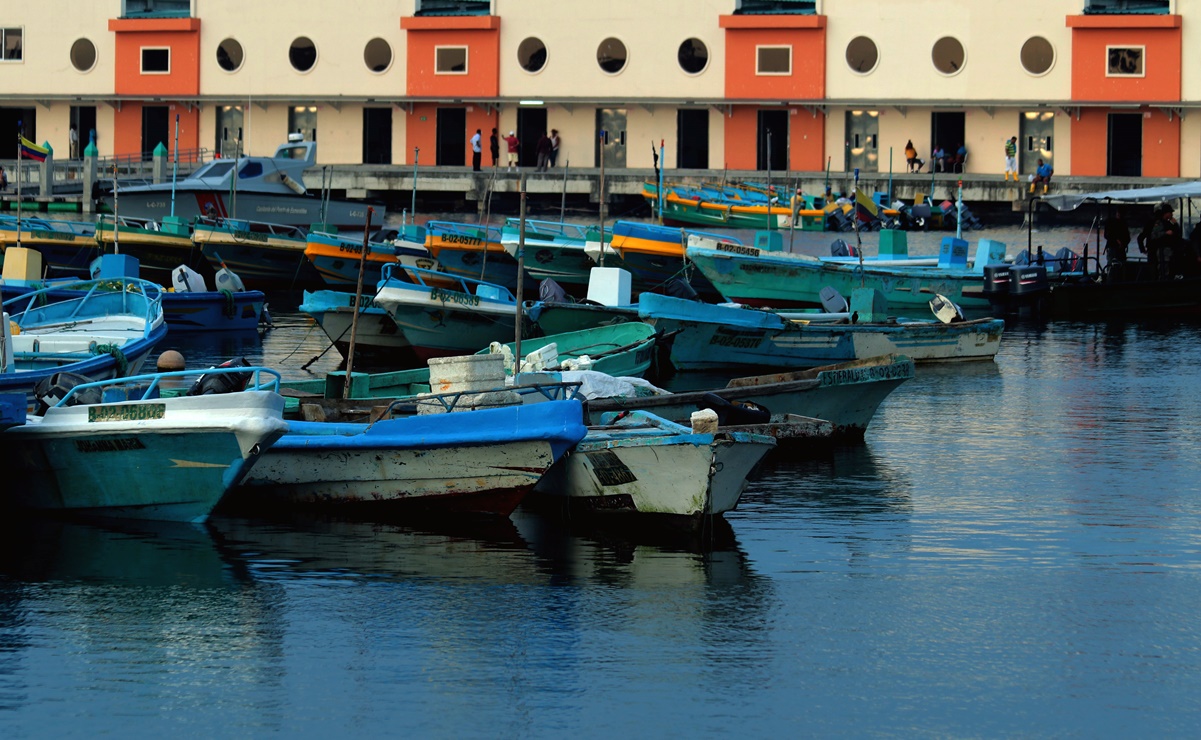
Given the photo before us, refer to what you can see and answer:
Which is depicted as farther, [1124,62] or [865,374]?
[1124,62]

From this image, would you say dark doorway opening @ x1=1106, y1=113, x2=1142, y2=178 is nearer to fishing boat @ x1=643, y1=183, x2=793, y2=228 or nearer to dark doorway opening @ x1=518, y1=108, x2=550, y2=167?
fishing boat @ x1=643, y1=183, x2=793, y2=228

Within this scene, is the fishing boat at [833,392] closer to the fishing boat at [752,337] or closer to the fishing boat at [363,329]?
the fishing boat at [752,337]

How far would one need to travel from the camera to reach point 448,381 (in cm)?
1568

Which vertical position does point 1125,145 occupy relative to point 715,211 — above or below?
above

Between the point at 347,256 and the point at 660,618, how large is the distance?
77.5 ft

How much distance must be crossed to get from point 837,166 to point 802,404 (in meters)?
40.7

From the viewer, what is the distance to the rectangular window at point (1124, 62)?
177 feet

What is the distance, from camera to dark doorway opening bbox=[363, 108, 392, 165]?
61188mm

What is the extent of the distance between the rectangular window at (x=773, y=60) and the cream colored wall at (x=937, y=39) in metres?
1.27

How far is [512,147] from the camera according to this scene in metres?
58.3

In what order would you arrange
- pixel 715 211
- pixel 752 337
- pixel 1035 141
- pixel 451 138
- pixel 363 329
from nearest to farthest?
pixel 752 337, pixel 363 329, pixel 715 211, pixel 1035 141, pixel 451 138

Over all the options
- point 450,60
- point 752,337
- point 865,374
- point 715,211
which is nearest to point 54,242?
point 752,337

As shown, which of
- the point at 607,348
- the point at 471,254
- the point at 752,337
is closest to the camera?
the point at 607,348

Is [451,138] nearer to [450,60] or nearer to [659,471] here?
[450,60]
